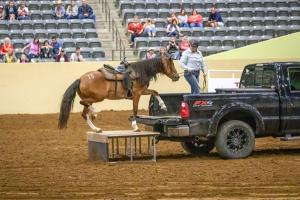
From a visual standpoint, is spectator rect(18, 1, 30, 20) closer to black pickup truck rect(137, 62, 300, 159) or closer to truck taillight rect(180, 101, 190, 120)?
black pickup truck rect(137, 62, 300, 159)

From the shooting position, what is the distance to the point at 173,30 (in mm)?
29625

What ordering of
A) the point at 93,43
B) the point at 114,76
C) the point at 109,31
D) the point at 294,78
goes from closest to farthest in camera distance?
1. the point at 294,78
2. the point at 114,76
3. the point at 93,43
4. the point at 109,31

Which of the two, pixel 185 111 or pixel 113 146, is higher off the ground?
pixel 185 111

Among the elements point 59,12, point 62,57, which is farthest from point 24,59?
point 59,12

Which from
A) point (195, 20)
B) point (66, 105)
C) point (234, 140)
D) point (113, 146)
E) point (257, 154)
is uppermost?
point (195, 20)

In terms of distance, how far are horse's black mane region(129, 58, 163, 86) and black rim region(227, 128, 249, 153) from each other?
7.09 feet

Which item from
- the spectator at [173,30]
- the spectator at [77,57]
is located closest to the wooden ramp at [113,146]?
the spectator at [77,57]

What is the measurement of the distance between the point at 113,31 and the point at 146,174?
16.8m

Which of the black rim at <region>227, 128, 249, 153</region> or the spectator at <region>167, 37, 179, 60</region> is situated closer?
the black rim at <region>227, 128, 249, 153</region>

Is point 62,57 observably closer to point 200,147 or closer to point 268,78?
point 200,147

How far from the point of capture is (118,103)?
26578 mm

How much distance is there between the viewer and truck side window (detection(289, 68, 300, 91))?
16.0 metres

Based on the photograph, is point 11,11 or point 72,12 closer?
point 11,11

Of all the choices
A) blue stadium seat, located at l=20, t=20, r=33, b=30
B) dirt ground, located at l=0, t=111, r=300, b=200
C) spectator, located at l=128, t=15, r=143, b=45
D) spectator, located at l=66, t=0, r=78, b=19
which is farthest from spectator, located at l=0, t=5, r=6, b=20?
dirt ground, located at l=0, t=111, r=300, b=200
